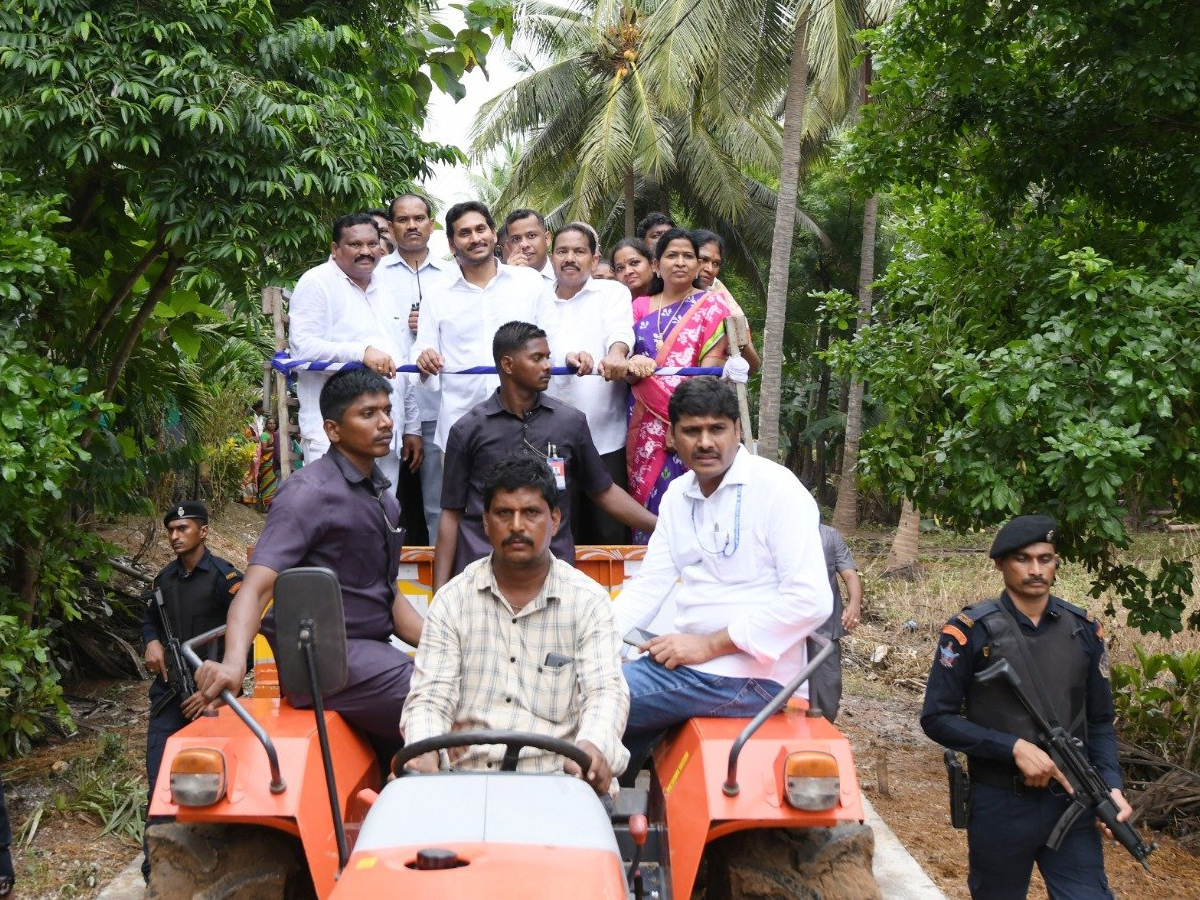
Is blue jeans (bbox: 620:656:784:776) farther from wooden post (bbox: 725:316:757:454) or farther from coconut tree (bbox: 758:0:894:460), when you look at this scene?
coconut tree (bbox: 758:0:894:460)

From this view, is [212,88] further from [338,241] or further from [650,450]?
[650,450]

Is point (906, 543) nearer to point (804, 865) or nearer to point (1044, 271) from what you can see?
point (1044, 271)

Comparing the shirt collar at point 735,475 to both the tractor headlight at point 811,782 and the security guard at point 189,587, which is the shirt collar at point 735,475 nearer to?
the tractor headlight at point 811,782

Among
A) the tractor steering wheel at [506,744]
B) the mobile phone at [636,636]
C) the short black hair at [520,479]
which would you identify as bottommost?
the mobile phone at [636,636]

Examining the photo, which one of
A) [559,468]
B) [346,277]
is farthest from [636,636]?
[346,277]

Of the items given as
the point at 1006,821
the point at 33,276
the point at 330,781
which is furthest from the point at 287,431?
the point at 1006,821

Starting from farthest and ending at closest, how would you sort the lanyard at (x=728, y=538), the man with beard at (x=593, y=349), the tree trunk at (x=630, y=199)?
the tree trunk at (x=630, y=199)
the man with beard at (x=593, y=349)
the lanyard at (x=728, y=538)

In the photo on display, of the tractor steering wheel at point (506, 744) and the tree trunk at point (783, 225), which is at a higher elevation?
the tree trunk at point (783, 225)

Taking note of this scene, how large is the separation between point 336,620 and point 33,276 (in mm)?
4581

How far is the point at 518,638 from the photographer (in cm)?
379

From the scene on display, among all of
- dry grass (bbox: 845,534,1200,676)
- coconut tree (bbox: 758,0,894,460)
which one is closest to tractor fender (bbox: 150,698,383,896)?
dry grass (bbox: 845,534,1200,676)

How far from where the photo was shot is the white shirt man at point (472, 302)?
20.9 feet

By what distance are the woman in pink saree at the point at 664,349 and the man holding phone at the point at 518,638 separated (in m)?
2.13

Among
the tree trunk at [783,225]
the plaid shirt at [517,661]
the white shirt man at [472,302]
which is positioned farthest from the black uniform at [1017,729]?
the tree trunk at [783,225]
